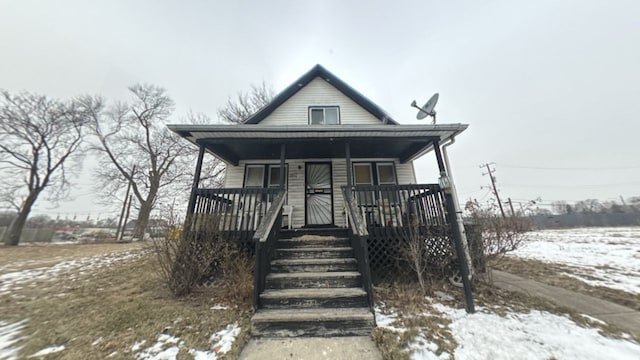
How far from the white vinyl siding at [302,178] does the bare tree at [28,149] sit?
1712 centimetres

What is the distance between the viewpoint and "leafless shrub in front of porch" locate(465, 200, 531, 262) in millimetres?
4590

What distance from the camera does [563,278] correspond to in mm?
5488

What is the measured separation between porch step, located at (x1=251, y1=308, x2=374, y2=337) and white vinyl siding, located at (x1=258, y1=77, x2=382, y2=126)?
6877mm

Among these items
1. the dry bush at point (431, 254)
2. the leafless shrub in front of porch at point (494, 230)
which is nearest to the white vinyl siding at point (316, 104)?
the leafless shrub in front of porch at point (494, 230)

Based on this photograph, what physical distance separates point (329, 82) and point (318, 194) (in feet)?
16.5

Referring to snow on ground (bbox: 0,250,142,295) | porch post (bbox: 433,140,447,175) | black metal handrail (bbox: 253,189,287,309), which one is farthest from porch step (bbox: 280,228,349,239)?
snow on ground (bbox: 0,250,142,295)

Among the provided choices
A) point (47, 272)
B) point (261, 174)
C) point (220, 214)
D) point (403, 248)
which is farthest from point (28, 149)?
point (403, 248)

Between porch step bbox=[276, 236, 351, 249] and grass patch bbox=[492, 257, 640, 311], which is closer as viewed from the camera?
grass patch bbox=[492, 257, 640, 311]

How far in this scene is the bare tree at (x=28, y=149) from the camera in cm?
1362

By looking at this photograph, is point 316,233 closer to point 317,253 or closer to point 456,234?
point 317,253

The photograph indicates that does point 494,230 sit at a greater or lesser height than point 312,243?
greater

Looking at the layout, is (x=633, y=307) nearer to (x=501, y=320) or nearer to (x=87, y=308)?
(x=501, y=320)

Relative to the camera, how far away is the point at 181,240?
4.14m

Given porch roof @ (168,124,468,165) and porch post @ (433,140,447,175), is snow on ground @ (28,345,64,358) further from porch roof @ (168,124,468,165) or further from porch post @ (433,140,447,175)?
porch post @ (433,140,447,175)
